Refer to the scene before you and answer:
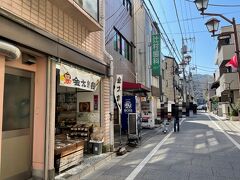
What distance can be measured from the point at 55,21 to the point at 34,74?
1585 millimetres

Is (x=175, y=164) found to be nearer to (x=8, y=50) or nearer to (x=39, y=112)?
(x=39, y=112)

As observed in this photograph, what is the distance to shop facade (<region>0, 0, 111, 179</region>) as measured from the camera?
18.1ft

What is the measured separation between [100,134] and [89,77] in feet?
7.62

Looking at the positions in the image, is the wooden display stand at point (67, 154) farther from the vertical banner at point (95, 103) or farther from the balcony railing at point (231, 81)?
the balcony railing at point (231, 81)

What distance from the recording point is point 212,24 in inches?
535

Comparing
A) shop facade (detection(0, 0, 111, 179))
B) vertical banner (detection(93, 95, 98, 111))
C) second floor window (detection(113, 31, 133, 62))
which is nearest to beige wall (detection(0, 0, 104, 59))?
shop facade (detection(0, 0, 111, 179))

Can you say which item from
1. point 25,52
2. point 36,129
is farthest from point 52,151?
point 25,52

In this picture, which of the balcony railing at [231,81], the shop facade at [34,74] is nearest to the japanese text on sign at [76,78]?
the shop facade at [34,74]

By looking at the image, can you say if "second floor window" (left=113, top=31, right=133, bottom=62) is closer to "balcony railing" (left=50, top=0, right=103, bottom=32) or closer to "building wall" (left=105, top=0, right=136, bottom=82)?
"building wall" (left=105, top=0, right=136, bottom=82)

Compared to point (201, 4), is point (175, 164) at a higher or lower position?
lower

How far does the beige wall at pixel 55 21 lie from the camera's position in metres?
5.66

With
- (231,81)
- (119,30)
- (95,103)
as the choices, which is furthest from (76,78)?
(231,81)

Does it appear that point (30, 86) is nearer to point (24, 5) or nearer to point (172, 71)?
point (24, 5)

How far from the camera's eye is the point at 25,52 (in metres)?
5.97
